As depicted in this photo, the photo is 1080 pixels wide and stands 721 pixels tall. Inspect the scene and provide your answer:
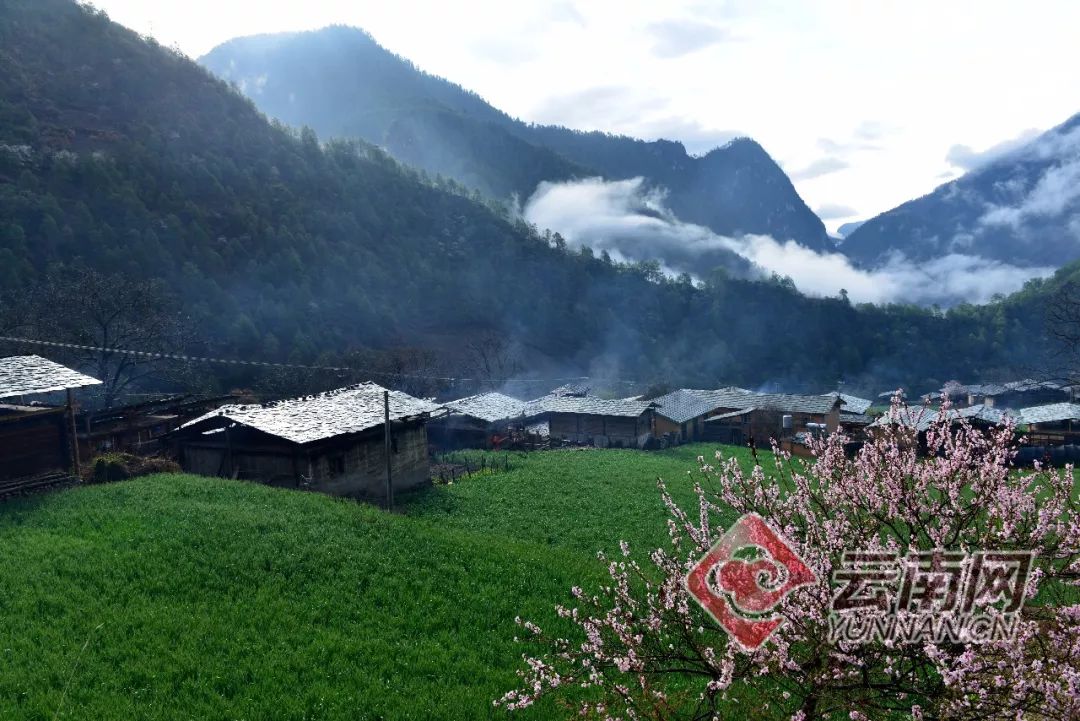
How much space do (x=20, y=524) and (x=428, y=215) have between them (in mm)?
115132

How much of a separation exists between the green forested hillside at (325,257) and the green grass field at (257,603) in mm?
51078

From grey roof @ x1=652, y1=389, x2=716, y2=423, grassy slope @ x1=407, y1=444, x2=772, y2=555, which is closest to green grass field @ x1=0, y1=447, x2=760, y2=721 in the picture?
grassy slope @ x1=407, y1=444, x2=772, y2=555

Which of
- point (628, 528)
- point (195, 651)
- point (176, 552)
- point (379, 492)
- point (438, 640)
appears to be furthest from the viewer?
point (379, 492)

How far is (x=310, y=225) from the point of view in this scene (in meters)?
105

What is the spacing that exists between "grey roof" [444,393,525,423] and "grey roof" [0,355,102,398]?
32438mm

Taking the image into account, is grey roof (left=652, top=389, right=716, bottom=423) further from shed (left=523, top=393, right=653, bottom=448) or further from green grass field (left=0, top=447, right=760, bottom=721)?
green grass field (left=0, top=447, right=760, bottom=721)

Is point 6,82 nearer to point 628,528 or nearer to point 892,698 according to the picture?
point 628,528

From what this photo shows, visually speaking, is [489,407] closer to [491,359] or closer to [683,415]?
[683,415]

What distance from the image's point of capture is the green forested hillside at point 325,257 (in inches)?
3068

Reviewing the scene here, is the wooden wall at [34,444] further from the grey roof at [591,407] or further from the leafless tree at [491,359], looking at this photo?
the leafless tree at [491,359]

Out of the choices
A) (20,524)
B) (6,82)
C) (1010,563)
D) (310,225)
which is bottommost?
(20,524)

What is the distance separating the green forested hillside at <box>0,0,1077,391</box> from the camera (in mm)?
77938

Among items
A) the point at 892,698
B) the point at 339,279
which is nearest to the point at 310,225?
the point at 339,279

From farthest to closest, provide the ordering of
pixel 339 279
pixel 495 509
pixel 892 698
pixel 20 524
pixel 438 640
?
1. pixel 339 279
2. pixel 495 509
3. pixel 20 524
4. pixel 438 640
5. pixel 892 698
